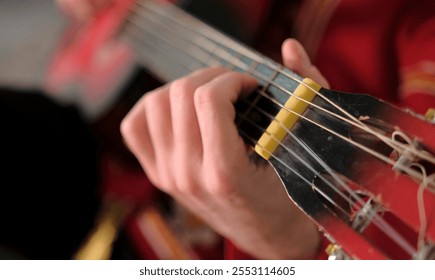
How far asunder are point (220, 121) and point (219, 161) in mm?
38

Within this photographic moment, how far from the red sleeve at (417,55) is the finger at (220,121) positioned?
0.20 metres

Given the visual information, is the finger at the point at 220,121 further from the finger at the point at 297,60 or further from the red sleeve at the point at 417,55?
the red sleeve at the point at 417,55

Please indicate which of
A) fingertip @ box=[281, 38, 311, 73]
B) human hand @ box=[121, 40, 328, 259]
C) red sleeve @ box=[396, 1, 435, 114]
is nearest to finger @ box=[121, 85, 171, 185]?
human hand @ box=[121, 40, 328, 259]

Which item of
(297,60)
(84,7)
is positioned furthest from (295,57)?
(84,7)

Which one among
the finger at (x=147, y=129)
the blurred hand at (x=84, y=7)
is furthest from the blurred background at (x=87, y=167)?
the finger at (x=147, y=129)

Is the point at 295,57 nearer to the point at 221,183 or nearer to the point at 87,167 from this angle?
the point at 221,183

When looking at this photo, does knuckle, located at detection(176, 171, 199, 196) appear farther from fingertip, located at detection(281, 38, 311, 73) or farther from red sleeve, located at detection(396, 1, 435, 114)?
red sleeve, located at detection(396, 1, 435, 114)

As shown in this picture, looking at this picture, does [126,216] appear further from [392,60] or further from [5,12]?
[5,12]

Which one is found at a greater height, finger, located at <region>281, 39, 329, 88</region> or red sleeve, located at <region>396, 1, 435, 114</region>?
red sleeve, located at <region>396, 1, 435, 114</region>

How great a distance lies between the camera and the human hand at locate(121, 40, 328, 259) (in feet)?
1.40

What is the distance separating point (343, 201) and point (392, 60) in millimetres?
287

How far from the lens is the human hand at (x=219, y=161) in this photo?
16.8 inches

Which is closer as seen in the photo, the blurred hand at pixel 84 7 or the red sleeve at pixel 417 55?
the red sleeve at pixel 417 55

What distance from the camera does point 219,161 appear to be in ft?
1.42
